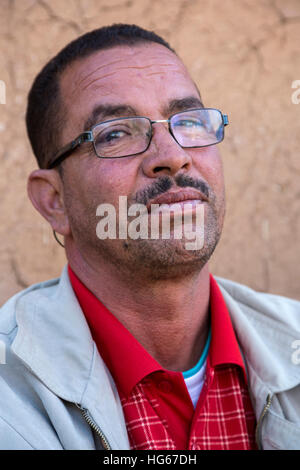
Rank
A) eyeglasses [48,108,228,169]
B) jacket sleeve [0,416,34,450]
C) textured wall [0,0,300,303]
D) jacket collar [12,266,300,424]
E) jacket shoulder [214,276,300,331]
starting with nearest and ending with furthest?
1. jacket sleeve [0,416,34,450]
2. jacket collar [12,266,300,424]
3. eyeglasses [48,108,228,169]
4. jacket shoulder [214,276,300,331]
5. textured wall [0,0,300,303]

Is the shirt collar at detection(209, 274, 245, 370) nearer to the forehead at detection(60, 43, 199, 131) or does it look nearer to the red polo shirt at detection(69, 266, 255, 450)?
the red polo shirt at detection(69, 266, 255, 450)

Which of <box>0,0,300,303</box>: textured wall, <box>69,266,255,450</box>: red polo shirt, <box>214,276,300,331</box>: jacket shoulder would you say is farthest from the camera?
<box>0,0,300,303</box>: textured wall

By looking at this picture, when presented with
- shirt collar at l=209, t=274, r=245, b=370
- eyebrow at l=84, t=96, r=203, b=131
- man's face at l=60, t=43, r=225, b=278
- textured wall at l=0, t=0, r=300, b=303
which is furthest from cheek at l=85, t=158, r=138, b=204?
textured wall at l=0, t=0, r=300, b=303

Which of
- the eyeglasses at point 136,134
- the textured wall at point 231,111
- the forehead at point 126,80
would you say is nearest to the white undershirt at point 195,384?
the eyeglasses at point 136,134

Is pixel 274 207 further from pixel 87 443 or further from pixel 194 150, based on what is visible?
pixel 87 443

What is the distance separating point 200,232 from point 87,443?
0.71 m

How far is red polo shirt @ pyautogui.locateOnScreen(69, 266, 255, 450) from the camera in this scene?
1761mm

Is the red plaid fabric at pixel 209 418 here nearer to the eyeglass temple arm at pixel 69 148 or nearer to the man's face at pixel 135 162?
the man's face at pixel 135 162

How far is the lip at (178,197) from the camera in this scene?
5.83 feet

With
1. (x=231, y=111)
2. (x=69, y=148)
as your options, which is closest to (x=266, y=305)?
(x=69, y=148)

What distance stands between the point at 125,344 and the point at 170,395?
213mm

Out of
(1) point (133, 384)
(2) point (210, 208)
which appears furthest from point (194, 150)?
(1) point (133, 384)

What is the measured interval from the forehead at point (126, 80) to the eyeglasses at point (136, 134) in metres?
0.06

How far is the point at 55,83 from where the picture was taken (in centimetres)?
215
